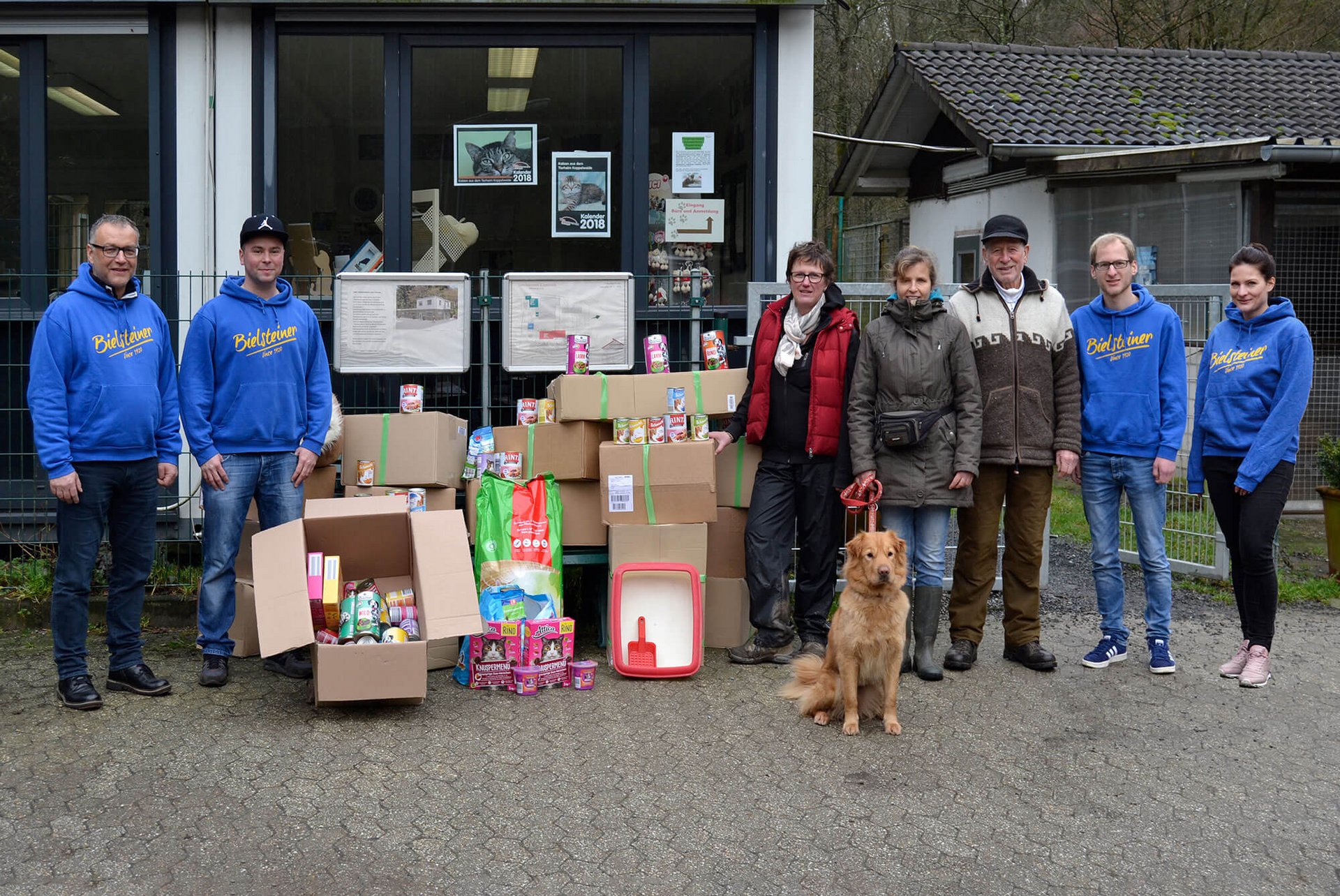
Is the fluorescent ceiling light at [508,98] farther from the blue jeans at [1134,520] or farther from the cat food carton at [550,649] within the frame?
the blue jeans at [1134,520]

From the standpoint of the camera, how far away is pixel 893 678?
5.12 m

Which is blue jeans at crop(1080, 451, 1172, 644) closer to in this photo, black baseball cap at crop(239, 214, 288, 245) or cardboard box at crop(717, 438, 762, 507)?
cardboard box at crop(717, 438, 762, 507)

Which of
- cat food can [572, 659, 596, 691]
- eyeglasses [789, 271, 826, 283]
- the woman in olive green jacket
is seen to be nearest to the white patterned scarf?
eyeglasses [789, 271, 826, 283]

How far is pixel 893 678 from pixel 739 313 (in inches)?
117

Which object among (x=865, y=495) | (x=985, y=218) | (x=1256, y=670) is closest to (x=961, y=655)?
(x=865, y=495)

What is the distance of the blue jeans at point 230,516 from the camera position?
5594 millimetres

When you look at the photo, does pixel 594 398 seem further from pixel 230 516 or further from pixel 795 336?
pixel 230 516

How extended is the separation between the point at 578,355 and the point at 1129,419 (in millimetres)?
2708

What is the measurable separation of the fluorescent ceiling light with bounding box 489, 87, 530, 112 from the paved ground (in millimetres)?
3582

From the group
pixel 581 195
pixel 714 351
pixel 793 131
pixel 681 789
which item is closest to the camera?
pixel 681 789

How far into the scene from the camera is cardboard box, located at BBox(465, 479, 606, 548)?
6.24 meters

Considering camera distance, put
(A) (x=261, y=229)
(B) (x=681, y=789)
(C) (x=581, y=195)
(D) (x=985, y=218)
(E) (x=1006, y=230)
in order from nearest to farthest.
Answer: (B) (x=681, y=789) → (A) (x=261, y=229) → (E) (x=1006, y=230) → (C) (x=581, y=195) → (D) (x=985, y=218)

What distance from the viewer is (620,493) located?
6.04 metres

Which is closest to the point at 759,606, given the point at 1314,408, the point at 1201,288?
the point at 1201,288
